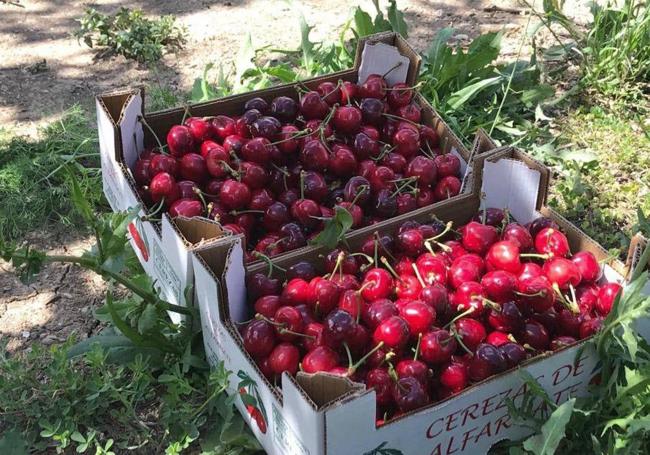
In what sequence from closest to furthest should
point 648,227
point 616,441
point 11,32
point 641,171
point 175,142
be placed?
point 616,441, point 648,227, point 175,142, point 641,171, point 11,32

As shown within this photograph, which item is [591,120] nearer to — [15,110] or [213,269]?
[213,269]

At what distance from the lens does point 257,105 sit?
3014 mm

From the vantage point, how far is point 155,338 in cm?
245

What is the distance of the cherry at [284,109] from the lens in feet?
9.75

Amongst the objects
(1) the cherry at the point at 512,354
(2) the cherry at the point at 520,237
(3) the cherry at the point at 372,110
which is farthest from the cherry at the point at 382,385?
(3) the cherry at the point at 372,110

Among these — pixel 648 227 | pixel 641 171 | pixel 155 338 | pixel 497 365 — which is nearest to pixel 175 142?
pixel 155 338

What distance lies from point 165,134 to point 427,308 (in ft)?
4.53

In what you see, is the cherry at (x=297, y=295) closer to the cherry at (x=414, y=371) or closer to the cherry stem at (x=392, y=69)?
the cherry at (x=414, y=371)

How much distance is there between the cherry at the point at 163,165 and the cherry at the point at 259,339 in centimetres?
83

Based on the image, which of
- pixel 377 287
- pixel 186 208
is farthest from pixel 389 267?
pixel 186 208

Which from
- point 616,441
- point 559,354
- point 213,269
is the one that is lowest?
point 616,441

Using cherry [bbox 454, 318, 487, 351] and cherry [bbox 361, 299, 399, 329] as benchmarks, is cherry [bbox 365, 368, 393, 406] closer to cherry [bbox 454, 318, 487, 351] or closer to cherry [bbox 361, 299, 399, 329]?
cherry [bbox 361, 299, 399, 329]

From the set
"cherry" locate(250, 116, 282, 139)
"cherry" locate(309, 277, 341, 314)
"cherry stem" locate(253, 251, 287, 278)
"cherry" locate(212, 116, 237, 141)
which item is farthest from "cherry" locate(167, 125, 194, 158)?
"cherry" locate(309, 277, 341, 314)

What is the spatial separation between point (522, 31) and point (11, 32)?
307 centimetres
